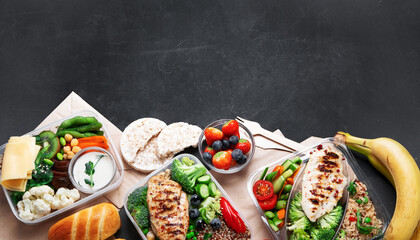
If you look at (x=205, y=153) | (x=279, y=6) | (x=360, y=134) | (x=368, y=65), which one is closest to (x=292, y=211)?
(x=205, y=153)

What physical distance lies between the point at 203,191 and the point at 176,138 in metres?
0.70

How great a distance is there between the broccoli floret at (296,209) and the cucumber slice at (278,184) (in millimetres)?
209

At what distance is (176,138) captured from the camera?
4.06 m

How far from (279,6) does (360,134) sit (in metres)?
1.86

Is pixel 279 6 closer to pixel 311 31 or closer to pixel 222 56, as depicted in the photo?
pixel 311 31

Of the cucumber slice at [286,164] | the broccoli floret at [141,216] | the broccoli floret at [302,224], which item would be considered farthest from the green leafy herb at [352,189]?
the broccoli floret at [141,216]

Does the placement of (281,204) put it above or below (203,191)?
below

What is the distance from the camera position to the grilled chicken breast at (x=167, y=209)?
136 inches

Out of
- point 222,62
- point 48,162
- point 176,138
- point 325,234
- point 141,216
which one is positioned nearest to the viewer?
point 325,234

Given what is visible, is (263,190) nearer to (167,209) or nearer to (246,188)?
(246,188)

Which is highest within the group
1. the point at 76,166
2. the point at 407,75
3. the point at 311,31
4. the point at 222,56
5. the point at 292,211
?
the point at 311,31

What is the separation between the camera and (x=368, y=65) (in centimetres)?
447

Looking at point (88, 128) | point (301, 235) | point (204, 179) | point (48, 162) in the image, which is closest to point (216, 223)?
point (204, 179)

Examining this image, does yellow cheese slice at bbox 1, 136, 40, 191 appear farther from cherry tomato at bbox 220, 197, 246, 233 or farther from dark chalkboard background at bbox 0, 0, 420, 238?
cherry tomato at bbox 220, 197, 246, 233
